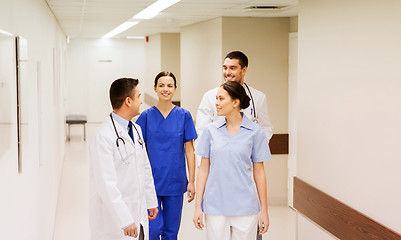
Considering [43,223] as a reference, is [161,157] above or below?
above

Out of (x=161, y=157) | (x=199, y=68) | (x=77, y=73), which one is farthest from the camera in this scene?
(x=77, y=73)

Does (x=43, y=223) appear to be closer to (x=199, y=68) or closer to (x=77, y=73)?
(x=199, y=68)

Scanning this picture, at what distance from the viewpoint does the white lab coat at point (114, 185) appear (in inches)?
106

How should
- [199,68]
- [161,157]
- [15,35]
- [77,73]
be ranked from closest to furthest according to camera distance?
[15,35], [161,157], [199,68], [77,73]

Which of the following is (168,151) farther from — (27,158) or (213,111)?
(27,158)

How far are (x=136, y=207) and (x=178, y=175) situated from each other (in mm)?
980

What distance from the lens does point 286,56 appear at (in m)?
6.62

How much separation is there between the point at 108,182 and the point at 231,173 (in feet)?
2.43

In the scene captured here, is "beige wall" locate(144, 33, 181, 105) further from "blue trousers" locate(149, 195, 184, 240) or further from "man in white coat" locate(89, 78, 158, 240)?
"man in white coat" locate(89, 78, 158, 240)

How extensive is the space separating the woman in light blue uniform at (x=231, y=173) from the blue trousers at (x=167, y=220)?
72 centimetres

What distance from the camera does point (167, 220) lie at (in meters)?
3.81

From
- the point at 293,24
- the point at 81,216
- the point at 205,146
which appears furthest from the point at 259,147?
the point at 293,24

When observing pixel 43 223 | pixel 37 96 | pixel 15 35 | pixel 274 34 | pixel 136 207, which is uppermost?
pixel 274 34

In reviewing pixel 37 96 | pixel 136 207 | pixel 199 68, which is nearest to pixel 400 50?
pixel 136 207
